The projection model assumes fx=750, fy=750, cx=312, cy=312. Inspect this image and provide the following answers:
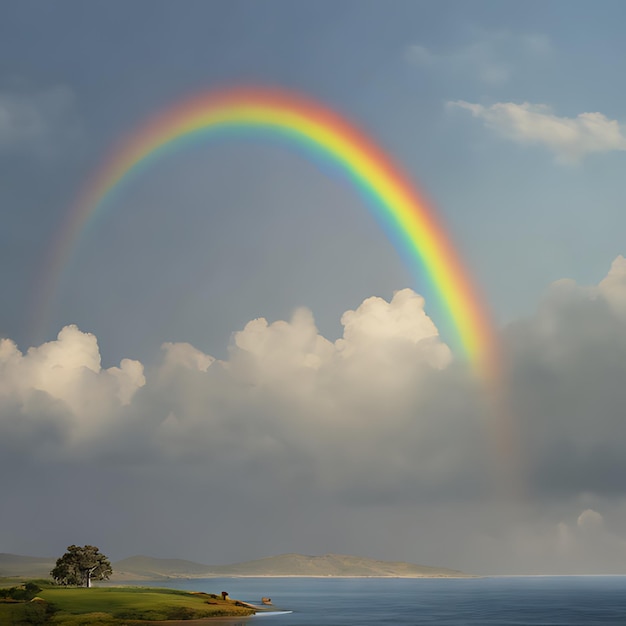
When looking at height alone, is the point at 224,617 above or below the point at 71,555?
below

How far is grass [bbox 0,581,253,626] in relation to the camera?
128250 millimetres

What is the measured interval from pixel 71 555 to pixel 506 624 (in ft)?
366

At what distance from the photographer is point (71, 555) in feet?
651

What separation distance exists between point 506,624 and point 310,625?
46673 millimetres

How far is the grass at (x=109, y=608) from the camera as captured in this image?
421 ft

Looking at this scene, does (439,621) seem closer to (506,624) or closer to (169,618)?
(506,624)

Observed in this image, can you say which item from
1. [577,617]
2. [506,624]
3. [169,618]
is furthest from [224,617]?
[577,617]

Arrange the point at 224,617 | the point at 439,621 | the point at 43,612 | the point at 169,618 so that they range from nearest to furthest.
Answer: the point at 43,612 < the point at 169,618 < the point at 224,617 < the point at 439,621

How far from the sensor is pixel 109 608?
142 m

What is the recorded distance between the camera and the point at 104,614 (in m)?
134

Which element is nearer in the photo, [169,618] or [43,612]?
[43,612]

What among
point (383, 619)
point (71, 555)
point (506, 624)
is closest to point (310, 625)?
point (383, 619)

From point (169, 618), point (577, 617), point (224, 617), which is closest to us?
point (169, 618)

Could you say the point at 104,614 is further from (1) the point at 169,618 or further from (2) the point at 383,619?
(2) the point at 383,619
